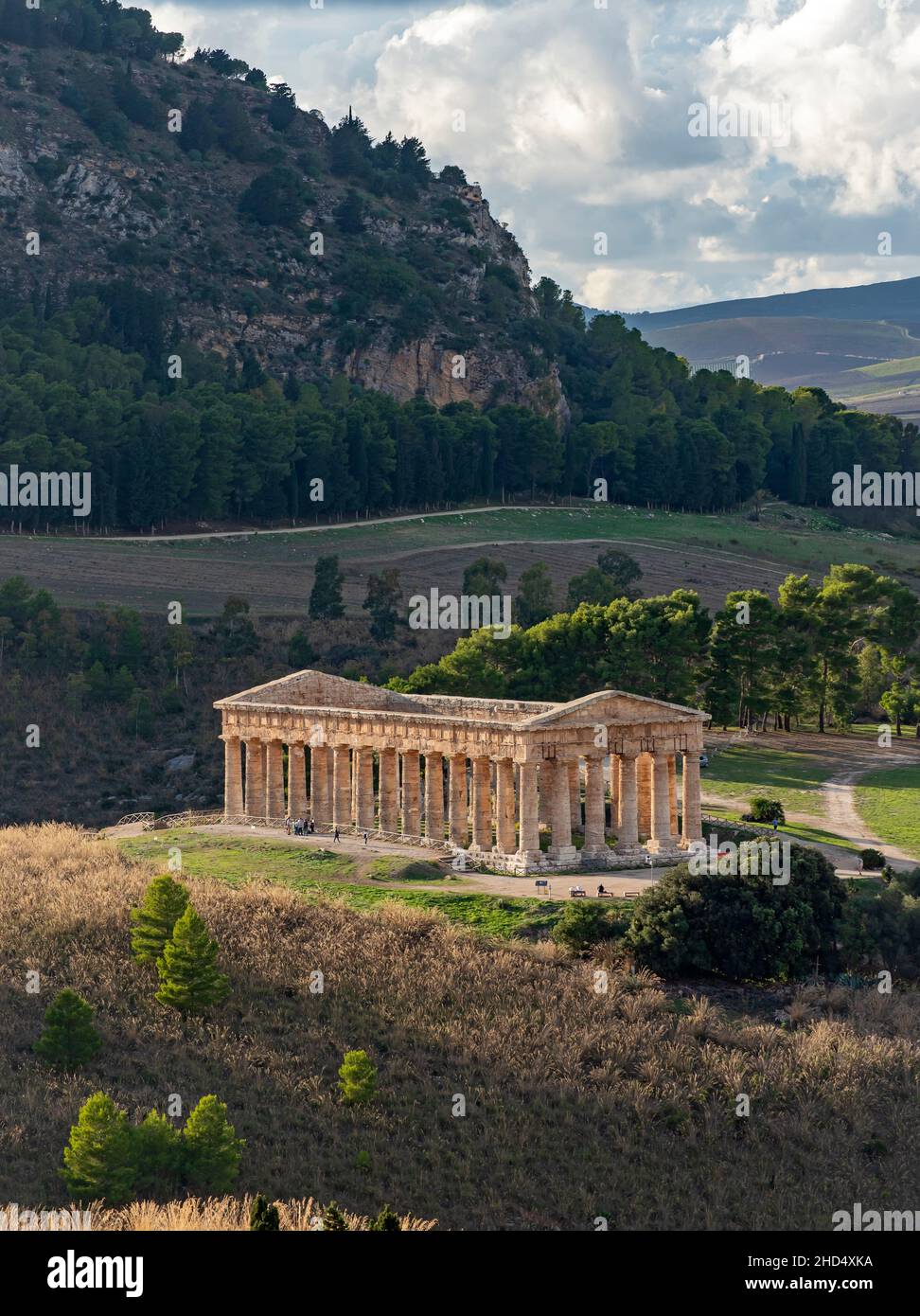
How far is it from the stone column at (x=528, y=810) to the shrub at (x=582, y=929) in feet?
29.5

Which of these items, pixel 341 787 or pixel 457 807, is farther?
pixel 341 787

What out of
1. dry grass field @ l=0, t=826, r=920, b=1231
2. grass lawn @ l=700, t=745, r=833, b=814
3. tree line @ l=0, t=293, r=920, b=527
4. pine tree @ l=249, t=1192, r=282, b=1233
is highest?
tree line @ l=0, t=293, r=920, b=527

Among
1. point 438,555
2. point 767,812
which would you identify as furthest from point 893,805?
point 438,555

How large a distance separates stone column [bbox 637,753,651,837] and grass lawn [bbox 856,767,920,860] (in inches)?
363

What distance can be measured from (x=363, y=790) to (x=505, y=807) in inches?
340

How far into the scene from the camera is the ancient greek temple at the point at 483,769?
73.2 metres

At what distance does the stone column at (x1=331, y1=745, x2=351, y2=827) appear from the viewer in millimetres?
81562

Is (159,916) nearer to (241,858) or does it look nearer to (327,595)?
(241,858)

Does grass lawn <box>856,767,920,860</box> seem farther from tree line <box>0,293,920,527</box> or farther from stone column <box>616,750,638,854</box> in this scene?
tree line <box>0,293,920,527</box>

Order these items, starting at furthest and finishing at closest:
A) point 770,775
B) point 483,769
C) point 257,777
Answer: point 770,775 < point 257,777 < point 483,769

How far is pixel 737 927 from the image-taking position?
6378 cm

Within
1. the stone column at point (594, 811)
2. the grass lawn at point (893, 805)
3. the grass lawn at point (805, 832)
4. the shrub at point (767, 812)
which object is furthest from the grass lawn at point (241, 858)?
the grass lawn at point (893, 805)

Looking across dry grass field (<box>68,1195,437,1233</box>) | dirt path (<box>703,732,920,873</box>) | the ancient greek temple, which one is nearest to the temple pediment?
the ancient greek temple

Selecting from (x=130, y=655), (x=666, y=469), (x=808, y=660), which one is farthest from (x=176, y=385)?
(x=808, y=660)
